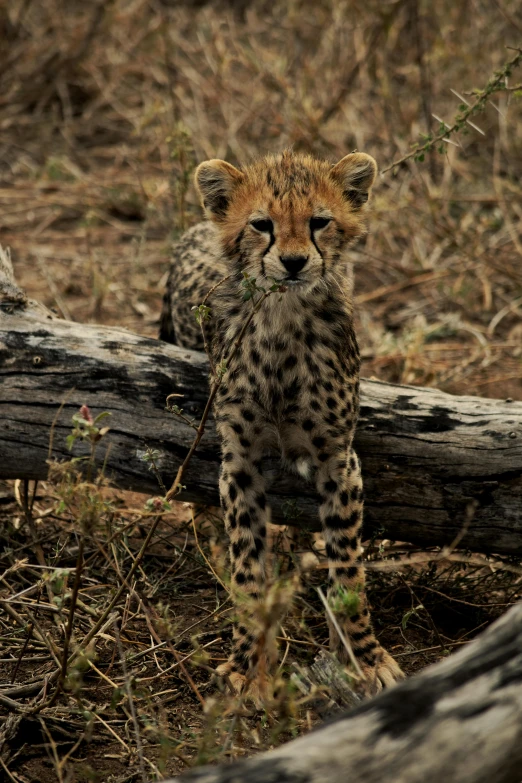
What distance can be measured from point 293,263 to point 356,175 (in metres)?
0.64

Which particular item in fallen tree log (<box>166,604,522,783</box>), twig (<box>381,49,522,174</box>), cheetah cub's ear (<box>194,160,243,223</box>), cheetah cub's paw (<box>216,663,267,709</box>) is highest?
twig (<box>381,49,522,174</box>)

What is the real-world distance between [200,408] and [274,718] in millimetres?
1312

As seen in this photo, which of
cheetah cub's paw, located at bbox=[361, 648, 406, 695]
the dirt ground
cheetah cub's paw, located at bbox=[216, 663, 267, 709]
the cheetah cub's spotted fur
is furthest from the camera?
the cheetah cub's spotted fur

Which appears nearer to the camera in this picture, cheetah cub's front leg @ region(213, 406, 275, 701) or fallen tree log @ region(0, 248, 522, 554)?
cheetah cub's front leg @ region(213, 406, 275, 701)

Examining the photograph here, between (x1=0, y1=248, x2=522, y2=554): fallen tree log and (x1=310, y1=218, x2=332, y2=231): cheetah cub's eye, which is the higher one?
(x1=310, y1=218, x2=332, y2=231): cheetah cub's eye

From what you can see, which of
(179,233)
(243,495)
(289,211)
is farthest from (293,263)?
(179,233)

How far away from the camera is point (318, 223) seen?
3.42 metres

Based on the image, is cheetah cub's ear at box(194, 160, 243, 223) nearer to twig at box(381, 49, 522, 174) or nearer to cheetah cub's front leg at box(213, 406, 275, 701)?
twig at box(381, 49, 522, 174)

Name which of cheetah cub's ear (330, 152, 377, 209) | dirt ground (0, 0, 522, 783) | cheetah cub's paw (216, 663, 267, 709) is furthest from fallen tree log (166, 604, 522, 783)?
cheetah cub's ear (330, 152, 377, 209)

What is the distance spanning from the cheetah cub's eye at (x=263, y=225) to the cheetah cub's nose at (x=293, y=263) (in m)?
0.18

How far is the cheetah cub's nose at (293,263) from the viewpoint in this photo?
10.7ft

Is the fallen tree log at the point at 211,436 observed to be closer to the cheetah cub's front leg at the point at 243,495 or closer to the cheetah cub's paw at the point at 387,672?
the cheetah cub's front leg at the point at 243,495

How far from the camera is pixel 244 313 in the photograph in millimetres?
3715

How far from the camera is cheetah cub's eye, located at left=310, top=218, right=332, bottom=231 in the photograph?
3.41 meters
